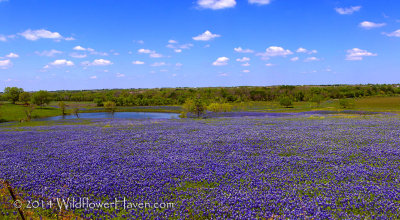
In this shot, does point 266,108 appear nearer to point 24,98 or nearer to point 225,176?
point 225,176

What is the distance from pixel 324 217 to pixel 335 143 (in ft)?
38.6

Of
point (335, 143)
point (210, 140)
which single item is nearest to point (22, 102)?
point (210, 140)

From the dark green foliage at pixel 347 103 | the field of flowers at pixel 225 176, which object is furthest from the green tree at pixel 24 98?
the dark green foliage at pixel 347 103

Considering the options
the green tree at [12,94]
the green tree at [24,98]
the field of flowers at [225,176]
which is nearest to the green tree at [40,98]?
the green tree at [24,98]

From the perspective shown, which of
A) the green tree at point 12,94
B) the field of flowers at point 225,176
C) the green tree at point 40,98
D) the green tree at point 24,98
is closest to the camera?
the field of flowers at point 225,176

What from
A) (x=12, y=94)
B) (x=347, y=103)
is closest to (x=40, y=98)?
(x=12, y=94)

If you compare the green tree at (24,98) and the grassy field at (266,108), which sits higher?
the green tree at (24,98)

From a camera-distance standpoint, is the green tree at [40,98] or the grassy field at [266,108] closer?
the grassy field at [266,108]

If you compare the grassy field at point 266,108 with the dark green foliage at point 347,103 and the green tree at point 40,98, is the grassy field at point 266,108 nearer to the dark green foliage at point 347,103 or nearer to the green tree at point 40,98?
the dark green foliage at point 347,103

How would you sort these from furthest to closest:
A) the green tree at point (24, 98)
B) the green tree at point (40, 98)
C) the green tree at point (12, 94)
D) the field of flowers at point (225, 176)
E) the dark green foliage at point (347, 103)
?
the green tree at point (12, 94) → the green tree at point (24, 98) → the green tree at point (40, 98) → the dark green foliage at point (347, 103) → the field of flowers at point (225, 176)

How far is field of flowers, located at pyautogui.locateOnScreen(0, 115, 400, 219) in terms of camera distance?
8617mm

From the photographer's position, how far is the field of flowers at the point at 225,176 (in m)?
8.62

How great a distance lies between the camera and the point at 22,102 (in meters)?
137

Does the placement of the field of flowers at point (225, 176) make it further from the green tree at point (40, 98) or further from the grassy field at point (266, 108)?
the green tree at point (40, 98)
